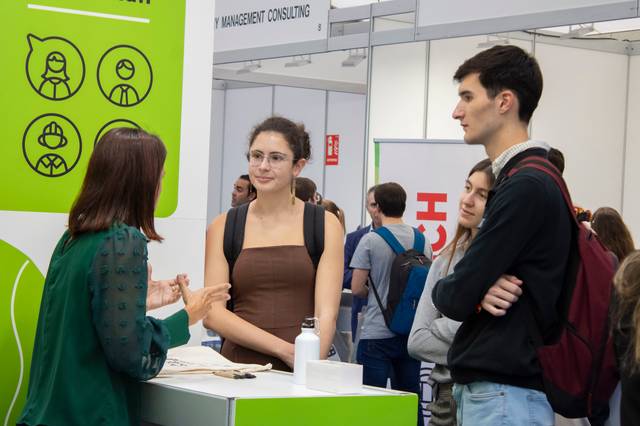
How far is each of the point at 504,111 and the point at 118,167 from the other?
36.4 inches

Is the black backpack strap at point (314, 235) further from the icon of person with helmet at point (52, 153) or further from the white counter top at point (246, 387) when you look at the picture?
the icon of person with helmet at point (52, 153)

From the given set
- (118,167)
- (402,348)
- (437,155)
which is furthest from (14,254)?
(437,155)

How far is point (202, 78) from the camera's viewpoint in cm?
327

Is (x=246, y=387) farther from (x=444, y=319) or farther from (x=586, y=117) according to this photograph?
(x=586, y=117)

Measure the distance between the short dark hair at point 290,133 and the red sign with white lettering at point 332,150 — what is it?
29.7ft

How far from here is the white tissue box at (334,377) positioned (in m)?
2.46

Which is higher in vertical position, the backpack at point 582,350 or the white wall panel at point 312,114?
the white wall panel at point 312,114

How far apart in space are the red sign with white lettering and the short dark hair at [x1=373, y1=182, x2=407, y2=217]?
257 inches

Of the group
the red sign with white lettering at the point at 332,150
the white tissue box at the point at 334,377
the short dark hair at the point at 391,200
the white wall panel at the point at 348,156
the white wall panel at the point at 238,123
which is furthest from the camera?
the white wall panel at the point at 238,123

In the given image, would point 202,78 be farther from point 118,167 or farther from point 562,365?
point 562,365

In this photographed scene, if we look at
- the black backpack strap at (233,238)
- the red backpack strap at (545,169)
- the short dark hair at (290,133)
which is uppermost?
the short dark hair at (290,133)

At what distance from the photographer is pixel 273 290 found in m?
3.12

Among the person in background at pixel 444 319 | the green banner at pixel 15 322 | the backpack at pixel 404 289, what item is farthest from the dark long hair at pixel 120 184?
the backpack at pixel 404 289

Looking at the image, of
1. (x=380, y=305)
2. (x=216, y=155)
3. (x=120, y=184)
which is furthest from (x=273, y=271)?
(x=216, y=155)
